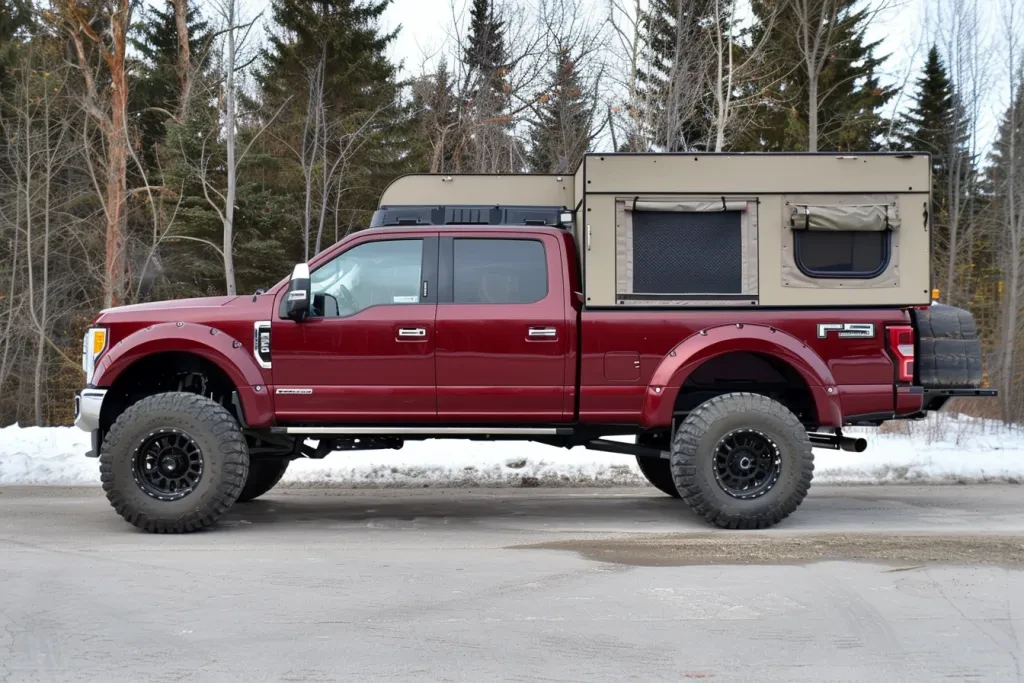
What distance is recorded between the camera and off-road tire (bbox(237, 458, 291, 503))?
29.5ft

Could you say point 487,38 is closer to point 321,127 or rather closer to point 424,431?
point 321,127

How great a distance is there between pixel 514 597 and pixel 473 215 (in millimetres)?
3784

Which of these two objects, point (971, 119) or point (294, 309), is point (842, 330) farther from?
point (971, 119)

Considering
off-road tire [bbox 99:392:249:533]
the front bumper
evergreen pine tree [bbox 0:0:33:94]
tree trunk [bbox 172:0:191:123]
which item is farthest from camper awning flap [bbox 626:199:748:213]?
evergreen pine tree [bbox 0:0:33:94]

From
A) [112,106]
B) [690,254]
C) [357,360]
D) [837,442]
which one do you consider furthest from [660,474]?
[112,106]

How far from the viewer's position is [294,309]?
7.34 metres

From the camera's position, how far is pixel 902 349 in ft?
24.6

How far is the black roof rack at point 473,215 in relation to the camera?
8.26m

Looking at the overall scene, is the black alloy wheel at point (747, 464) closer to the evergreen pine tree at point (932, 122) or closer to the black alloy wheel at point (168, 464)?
the black alloy wheel at point (168, 464)

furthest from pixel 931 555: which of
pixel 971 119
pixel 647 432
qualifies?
pixel 971 119

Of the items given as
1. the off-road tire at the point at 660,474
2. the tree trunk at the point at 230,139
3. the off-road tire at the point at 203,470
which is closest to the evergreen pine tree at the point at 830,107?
the tree trunk at the point at 230,139

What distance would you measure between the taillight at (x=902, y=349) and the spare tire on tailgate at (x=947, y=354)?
18 centimetres

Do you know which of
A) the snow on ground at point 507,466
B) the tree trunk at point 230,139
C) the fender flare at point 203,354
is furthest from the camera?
the tree trunk at point 230,139

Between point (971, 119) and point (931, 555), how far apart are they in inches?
927
